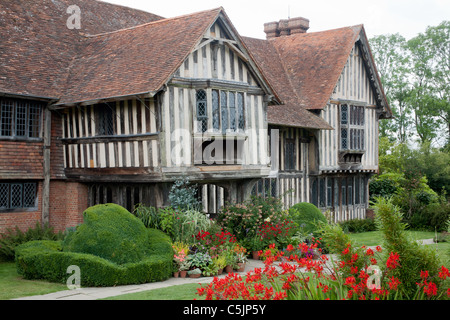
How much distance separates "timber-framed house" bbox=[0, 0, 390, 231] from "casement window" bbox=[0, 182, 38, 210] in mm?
29

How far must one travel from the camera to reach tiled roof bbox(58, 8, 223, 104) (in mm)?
14805

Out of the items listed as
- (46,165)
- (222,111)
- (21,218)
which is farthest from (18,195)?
(222,111)

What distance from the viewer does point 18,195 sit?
16.4 meters

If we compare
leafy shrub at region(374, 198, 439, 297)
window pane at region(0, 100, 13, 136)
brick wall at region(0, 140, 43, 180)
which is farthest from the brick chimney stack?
leafy shrub at region(374, 198, 439, 297)

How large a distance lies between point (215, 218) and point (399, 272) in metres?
10.5

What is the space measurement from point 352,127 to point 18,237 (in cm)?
1462

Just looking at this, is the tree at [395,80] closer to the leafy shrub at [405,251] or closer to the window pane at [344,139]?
the window pane at [344,139]

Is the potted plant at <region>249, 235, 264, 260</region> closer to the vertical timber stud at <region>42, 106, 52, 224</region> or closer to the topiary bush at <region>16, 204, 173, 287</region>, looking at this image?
the topiary bush at <region>16, 204, 173, 287</region>

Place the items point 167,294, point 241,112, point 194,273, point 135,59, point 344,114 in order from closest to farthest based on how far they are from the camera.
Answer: point 167,294 → point 194,273 → point 135,59 → point 241,112 → point 344,114

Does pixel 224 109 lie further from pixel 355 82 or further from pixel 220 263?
pixel 355 82

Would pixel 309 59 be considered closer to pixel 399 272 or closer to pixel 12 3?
pixel 12 3

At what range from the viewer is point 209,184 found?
59.6ft

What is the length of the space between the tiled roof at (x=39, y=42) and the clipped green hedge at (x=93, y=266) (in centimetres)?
512
